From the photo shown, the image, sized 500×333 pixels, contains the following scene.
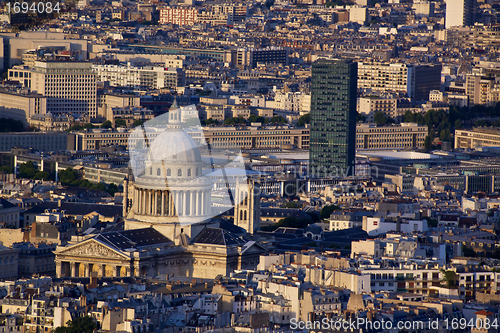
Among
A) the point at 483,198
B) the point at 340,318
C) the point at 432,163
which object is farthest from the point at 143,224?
the point at 432,163

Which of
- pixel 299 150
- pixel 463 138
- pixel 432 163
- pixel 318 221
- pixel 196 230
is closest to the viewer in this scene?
pixel 196 230

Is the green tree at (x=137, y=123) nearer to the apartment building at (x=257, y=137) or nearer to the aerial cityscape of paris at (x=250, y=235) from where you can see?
the apartment building at (x=257, y=137)

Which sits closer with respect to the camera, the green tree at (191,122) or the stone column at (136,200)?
the stone column at (136,200)

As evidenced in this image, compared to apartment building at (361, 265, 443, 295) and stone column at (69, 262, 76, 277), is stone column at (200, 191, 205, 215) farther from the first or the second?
apartment building at (361, 265, 443, 295)

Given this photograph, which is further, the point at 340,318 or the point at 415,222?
the point at 415,222

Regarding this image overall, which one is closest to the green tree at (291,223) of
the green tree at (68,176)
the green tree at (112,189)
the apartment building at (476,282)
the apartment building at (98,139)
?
the green tree at (112,189)

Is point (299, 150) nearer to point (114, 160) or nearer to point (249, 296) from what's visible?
point (114, 160)

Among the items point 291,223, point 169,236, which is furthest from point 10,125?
point 169,236

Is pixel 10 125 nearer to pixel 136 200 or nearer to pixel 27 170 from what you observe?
pixel 27 170
